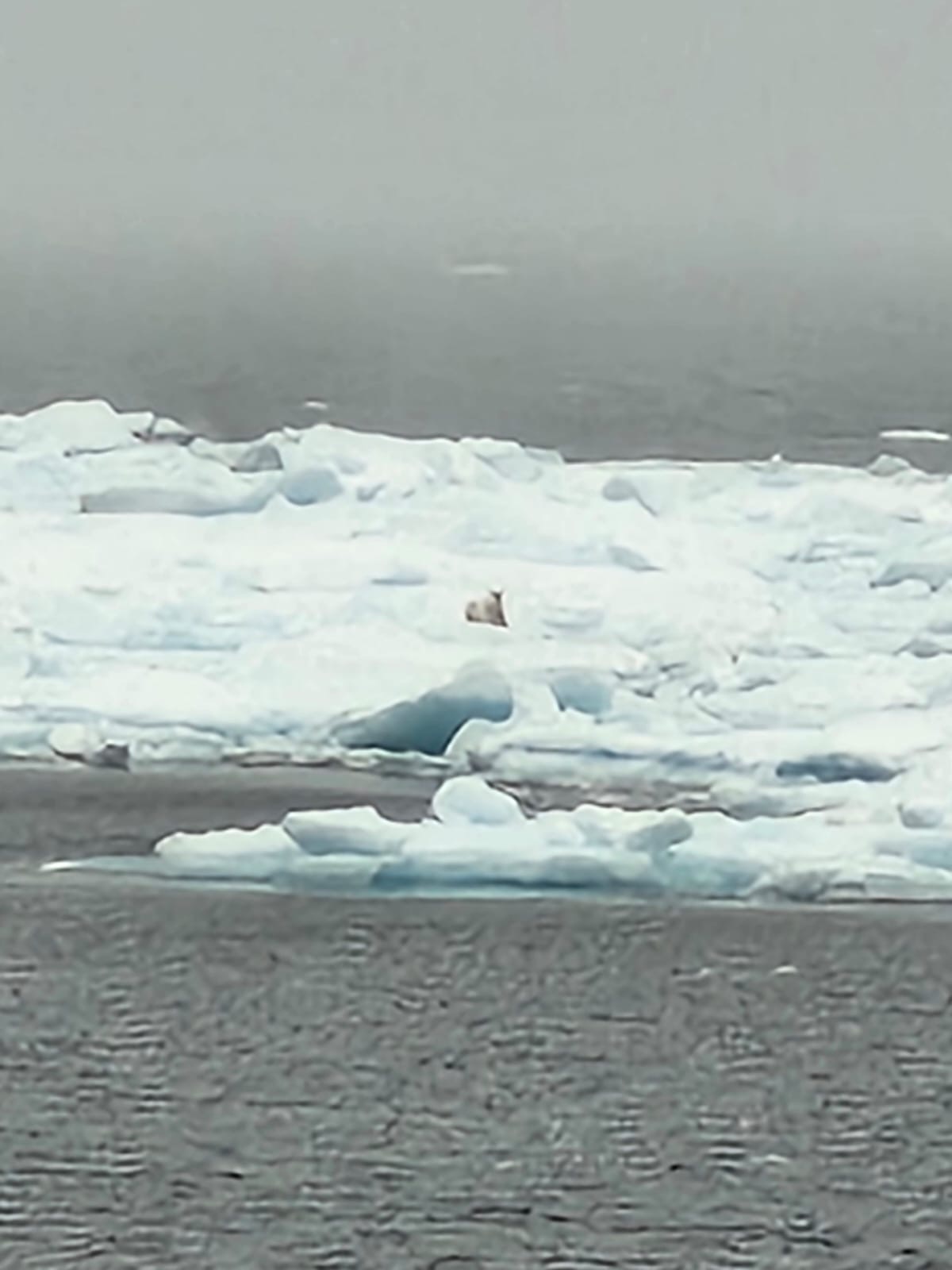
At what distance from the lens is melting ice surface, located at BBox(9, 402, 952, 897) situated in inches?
248

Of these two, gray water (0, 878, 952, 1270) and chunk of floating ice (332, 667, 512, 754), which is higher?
chunk of floating ice (332, 667, 512, 754)

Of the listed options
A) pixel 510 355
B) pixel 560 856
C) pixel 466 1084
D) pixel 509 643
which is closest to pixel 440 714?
pixel 509 643

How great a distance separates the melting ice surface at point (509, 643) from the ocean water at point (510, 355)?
401 inches

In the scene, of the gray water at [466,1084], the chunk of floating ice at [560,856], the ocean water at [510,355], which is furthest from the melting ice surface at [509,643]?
the ocean water at [510,355]

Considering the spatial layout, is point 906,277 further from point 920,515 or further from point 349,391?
point 920,515

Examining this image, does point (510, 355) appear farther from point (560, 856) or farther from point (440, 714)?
point (560, 856)

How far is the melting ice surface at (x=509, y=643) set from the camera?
629 cm

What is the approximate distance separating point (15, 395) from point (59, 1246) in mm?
24914

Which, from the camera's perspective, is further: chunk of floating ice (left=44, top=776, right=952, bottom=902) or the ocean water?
the ocean water

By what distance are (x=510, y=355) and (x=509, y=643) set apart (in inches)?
1162

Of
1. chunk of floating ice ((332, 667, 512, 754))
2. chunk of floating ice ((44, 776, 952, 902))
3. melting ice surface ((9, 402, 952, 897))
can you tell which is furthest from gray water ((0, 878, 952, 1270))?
chunk of floating ice ((332, 667, 512, 754))

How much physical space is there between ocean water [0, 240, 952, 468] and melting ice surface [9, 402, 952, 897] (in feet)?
33.4

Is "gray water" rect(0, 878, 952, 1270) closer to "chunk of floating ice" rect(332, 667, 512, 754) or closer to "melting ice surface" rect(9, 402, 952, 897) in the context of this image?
"melting ice surface" rect(9, 402, 952, 897)

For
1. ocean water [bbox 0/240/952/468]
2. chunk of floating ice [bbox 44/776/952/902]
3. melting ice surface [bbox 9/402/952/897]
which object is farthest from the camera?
ocean water [bbox 0/240/952/468]
